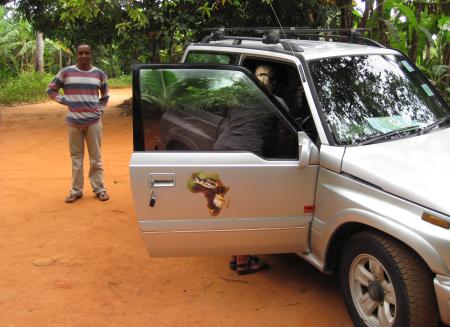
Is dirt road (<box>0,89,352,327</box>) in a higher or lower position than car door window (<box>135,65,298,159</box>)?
lower

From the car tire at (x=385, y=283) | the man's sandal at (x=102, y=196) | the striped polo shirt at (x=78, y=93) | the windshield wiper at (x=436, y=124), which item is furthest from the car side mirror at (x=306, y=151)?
the man's sandal at (x=102, y=196)

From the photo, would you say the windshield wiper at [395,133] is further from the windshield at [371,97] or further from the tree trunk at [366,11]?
the tree trunk at [366,11]

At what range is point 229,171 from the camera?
3197 millimetres

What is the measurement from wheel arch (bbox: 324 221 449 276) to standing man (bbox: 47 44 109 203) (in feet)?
12.0

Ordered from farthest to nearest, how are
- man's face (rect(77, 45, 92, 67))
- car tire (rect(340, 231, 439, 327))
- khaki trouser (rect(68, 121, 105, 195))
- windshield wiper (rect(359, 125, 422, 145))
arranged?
khaki trouser (rect(68, 121, 105, 195))
man's face (rect(77, 45, 92, 67))
windshield wiper (rect(359, 125, 422, 145))
car tire (rect(340, 231, 439, 327))

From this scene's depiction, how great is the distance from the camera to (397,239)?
2.81m

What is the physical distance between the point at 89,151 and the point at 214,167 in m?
3.31

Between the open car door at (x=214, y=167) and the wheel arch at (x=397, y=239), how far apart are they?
0.23 metres

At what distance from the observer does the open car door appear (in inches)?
126

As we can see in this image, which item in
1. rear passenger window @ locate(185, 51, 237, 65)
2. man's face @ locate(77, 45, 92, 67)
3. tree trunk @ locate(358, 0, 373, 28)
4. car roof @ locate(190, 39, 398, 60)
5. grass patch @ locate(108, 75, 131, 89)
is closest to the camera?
car roof @ locate(190, 39, 398, 60)

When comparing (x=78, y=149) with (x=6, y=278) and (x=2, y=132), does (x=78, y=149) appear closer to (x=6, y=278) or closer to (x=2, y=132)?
(x=6, y=278)

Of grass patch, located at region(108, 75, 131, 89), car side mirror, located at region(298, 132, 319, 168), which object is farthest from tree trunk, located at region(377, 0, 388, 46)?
grass patch, located at region(108, 75, 131, 89)

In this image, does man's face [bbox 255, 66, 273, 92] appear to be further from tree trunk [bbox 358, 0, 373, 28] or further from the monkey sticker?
tree trunk [bbox 358, 0, 373, 28]

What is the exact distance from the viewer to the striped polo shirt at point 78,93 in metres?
5.70
